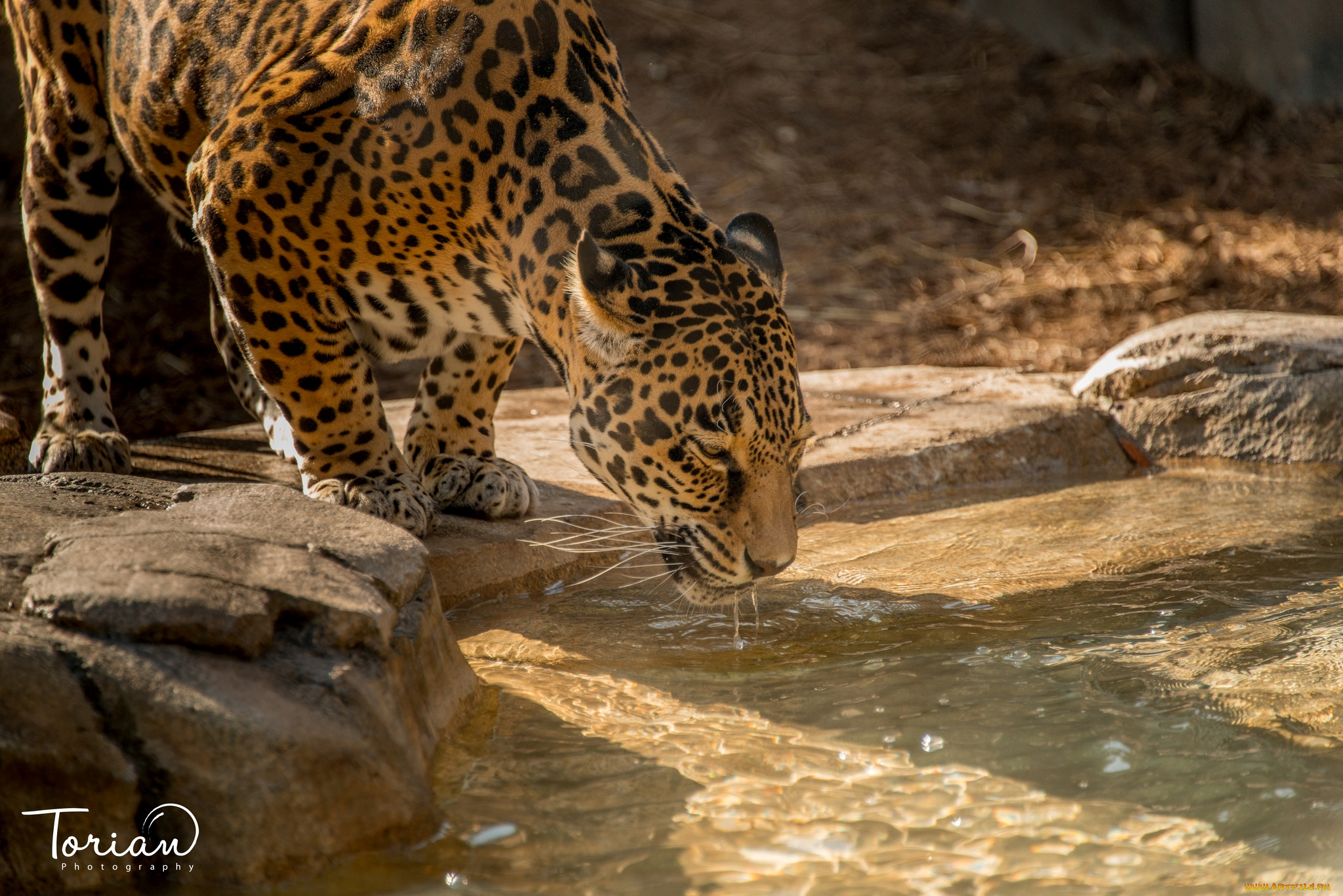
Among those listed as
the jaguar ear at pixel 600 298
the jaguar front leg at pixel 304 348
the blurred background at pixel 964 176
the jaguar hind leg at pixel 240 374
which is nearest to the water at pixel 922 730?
the jaguar front leg at pixel 304 348

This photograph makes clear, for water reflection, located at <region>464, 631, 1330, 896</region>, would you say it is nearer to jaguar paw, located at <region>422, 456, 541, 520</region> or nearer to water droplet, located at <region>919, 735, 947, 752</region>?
water droplet, located at <region>919, 735, 947, 752</region>

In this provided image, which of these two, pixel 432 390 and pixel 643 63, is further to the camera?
pixel 643 63

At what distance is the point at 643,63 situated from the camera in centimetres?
1218

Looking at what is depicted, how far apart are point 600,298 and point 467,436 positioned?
1416 mm

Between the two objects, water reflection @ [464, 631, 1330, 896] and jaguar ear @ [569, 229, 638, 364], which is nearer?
water reflection @ [464, 631, 1330, 896]

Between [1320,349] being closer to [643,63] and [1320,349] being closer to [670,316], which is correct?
[670,316]

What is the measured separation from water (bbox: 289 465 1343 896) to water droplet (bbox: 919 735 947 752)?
11mm

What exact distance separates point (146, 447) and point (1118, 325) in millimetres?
5845

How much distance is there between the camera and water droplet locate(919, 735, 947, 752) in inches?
112

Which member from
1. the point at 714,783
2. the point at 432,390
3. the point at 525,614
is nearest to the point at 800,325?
the point at 432,390

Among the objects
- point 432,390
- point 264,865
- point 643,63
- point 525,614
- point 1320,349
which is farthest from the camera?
point 643,63

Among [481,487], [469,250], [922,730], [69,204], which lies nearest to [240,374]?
[69,204]

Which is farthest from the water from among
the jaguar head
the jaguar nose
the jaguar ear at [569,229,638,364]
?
the jaguar ear at [569,229,638,364]

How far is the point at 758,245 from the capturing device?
146 inches
